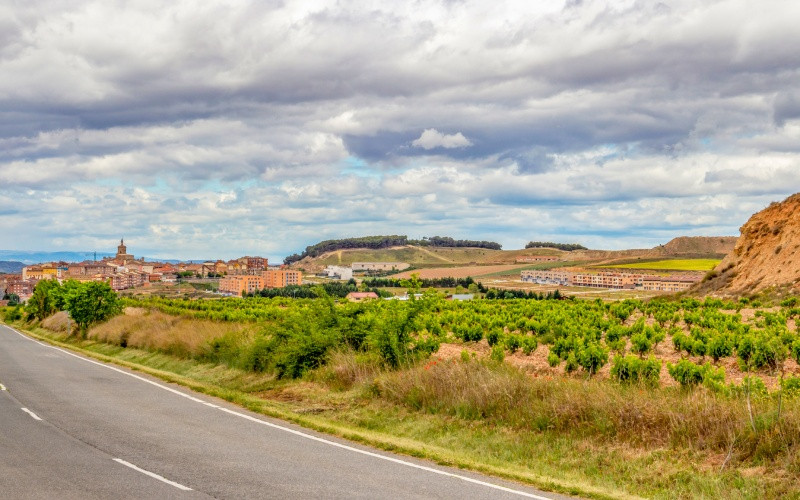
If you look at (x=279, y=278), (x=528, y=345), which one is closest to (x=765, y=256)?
(x=528, y=345)

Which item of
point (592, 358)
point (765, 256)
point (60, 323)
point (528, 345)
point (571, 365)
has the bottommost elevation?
point (60, 323)

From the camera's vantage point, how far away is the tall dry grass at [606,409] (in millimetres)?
10117

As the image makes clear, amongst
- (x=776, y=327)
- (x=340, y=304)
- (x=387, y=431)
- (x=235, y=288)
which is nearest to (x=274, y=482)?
(x=387, y=431)

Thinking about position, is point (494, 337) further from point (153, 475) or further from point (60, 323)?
point (60, 323)

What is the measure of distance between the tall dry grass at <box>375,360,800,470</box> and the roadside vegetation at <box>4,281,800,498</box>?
26 millimetres

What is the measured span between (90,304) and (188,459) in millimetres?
42783

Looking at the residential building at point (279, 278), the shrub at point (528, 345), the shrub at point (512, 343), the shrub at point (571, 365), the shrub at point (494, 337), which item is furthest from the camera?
the residential building at point (279, 278)

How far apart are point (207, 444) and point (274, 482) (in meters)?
2.98

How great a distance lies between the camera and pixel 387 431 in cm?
1392

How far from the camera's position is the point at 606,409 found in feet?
38.5

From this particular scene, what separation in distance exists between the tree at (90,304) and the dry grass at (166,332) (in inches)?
103

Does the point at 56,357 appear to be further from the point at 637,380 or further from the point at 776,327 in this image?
the point at 776,327

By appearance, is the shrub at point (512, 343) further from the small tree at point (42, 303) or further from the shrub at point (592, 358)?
the small tree at point (42, 303)

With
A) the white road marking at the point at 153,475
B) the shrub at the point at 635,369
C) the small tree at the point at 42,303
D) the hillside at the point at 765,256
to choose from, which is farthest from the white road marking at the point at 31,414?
the small tree at the point at 42,303
